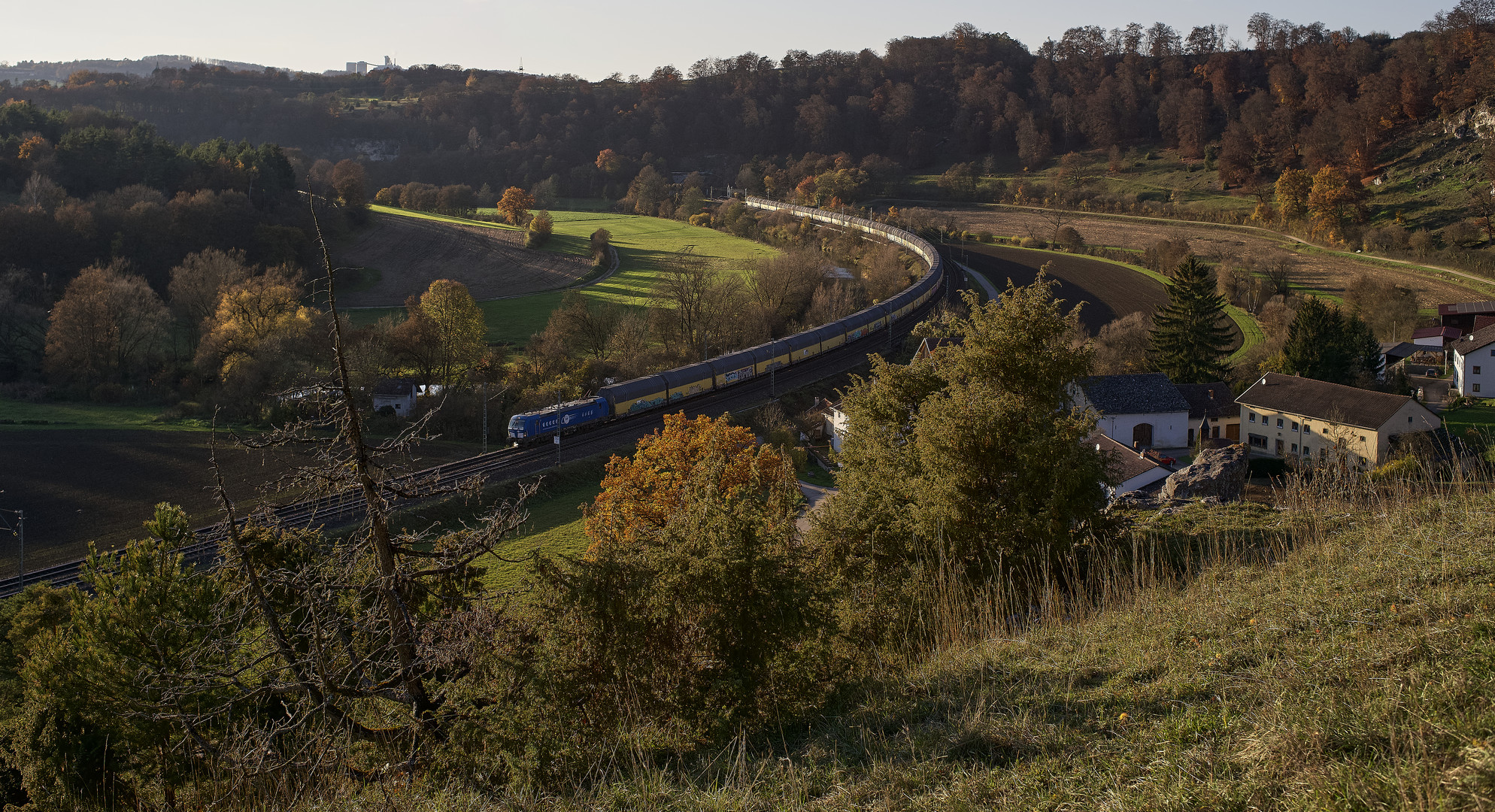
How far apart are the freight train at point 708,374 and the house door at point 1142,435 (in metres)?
17.8

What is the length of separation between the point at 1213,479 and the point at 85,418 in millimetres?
48420

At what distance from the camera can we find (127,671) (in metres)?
13.8

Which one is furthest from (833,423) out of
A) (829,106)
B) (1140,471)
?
(829,106)

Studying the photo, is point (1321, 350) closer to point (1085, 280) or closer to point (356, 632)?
point (1085, 280)

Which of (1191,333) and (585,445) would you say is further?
(1191,333)

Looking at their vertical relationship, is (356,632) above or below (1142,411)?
above

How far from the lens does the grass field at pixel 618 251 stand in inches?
2495

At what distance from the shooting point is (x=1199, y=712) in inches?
203

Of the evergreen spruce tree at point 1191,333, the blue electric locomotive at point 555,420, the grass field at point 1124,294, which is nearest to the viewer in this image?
the blue electric locomotive at point 555,420

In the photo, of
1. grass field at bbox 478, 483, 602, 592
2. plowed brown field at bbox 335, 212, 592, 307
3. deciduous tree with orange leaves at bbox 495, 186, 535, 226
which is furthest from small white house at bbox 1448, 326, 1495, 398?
deciduous tree with orange leaves at bbox 495, 186, 535, 226

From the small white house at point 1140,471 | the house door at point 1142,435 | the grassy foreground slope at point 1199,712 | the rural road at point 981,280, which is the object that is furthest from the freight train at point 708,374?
the grassy foreground slope at point 1199,712

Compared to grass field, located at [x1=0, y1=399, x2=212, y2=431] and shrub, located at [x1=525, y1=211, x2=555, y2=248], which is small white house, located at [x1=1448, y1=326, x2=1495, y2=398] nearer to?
grass field, located at [x1=0, y1=399, x2=212, y2=431]

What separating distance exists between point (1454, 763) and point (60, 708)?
57.3 ft

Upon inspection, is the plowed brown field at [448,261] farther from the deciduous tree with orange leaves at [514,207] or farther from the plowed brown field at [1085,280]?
the plowed brown field at [1085,280]
